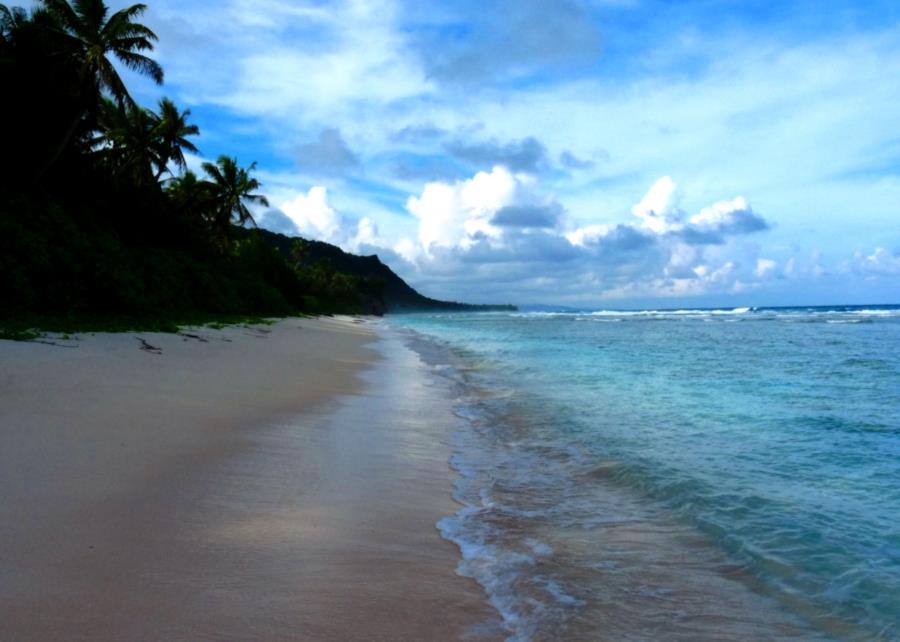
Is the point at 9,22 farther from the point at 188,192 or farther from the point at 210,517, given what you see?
the point at 210,517

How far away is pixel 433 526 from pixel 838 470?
4826 millimetres

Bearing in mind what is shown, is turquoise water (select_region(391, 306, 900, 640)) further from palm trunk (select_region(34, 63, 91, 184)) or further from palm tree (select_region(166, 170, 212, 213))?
palm tree (select_region(166, 170, 212, 213))

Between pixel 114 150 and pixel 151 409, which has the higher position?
pixel 114 150

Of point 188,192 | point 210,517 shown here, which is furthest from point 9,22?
point 210,517

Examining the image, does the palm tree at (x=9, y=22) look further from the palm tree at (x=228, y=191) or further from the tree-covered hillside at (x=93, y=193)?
the palm tree at (x=228, y=191)

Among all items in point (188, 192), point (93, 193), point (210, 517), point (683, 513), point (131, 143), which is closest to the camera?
point (210, 517)

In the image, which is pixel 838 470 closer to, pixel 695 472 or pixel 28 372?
pixel 695 472

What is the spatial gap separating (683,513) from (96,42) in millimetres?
28688

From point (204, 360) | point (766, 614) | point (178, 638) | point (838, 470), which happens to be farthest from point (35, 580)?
point (204, 360)

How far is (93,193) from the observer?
29.6 m

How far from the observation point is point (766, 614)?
3445mm

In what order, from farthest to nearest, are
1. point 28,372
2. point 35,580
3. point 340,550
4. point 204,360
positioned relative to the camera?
point 204,360
point 28,372
point 340,550
point 35,580

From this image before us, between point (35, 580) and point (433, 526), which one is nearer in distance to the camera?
point (35, 580)

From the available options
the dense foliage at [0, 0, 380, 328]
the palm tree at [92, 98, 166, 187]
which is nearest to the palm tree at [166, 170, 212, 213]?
the dense foliage at [0, 0, 380, 328]
